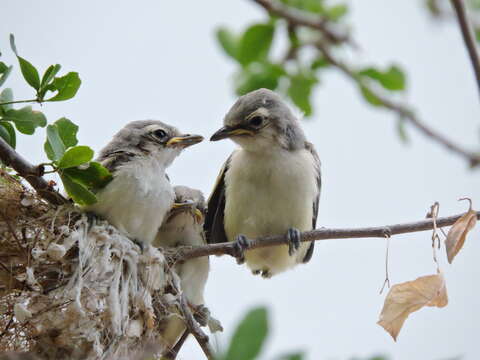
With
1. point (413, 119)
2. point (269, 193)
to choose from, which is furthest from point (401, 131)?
point (269, 193)

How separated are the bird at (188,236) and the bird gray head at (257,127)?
0.66m

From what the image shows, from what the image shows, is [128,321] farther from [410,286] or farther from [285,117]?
[285,117]

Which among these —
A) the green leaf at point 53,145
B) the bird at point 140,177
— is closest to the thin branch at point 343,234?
the bird at point 140,177

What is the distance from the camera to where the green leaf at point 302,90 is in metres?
4.84

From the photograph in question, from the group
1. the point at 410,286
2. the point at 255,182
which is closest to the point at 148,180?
the point at 255,182

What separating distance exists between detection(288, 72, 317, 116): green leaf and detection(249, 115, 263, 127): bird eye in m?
0.33

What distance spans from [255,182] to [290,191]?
278 mm

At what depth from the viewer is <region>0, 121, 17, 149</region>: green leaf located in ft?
11.3

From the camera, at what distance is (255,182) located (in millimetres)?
4637

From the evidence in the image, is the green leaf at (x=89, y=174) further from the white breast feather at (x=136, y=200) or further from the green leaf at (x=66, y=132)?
the white breast feather at (x=136, y=200)

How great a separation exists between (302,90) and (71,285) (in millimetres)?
2457

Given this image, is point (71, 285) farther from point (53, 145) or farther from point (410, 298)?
point (410, 298)

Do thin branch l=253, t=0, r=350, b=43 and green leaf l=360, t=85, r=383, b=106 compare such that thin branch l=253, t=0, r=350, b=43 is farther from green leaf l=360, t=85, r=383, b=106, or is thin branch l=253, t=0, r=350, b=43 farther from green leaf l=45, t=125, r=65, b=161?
green leaf l=45, t=125, r=65, b=161

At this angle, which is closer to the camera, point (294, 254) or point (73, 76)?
point (73, 76)
